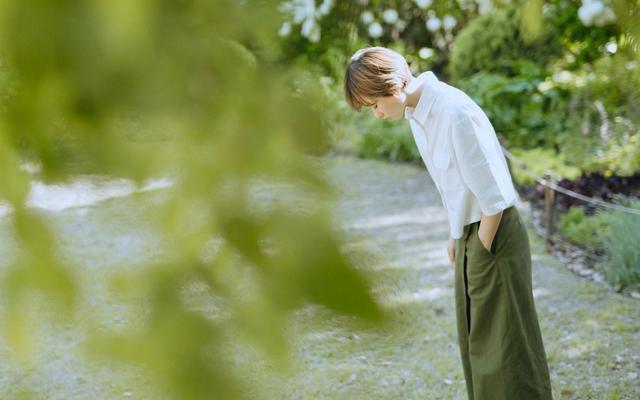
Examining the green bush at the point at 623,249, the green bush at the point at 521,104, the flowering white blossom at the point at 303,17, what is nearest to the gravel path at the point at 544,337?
the green bush at the point at 623,249

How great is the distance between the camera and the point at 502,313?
2.16 meters

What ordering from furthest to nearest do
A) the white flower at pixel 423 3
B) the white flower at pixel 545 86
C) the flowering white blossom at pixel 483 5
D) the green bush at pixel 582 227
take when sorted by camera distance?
the white flower at pixel 545 86 → the green bush at pixel 582 227 → the flowering white blossom at pixel 483 5 → the white flower at pixel 423 3

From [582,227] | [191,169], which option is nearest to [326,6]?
[191,169]

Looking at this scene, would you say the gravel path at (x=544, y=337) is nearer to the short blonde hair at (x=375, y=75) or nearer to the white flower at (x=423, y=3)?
the short blonde hair at (x=375, y=75)

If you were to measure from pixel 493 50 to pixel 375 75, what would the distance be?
6.45 m

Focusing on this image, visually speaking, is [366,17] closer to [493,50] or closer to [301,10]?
[301,10]

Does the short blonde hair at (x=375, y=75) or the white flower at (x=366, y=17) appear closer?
the white flower at (x=366, y=17)

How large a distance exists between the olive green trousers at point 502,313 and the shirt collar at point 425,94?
397 mm

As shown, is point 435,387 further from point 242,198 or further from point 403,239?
point 242,198

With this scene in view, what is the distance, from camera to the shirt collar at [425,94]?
1.90m

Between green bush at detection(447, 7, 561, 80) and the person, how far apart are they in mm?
5371

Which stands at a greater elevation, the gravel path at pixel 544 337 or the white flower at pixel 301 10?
the white flower at pixel 301 10

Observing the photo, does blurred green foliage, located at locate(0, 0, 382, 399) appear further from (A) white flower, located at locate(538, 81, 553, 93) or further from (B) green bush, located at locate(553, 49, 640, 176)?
(A) white flower, located at locate(538, 81, 553, 93)

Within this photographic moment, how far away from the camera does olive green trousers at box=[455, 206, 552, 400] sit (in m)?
2.11
